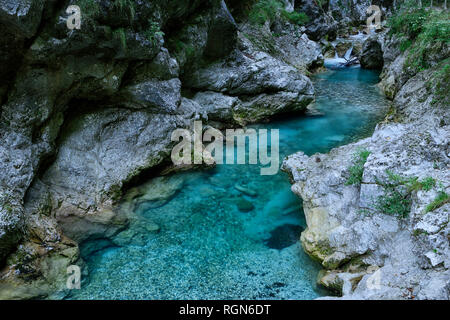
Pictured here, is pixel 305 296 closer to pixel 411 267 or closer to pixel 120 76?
pixel 411 267

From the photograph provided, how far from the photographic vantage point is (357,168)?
20.9ft

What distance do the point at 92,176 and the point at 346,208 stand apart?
238 inches

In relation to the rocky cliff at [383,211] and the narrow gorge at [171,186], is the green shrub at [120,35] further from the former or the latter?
the rocky cliff at [383,211]

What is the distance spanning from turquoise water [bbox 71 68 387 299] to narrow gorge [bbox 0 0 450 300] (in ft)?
0.11

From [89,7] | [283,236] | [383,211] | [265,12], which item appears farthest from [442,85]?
[265,12]

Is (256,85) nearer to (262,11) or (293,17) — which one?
(262,11)

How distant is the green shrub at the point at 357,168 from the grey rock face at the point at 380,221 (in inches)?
4.0

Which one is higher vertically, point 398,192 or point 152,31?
point 152,31

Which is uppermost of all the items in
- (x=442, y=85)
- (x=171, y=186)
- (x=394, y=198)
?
(x=442, y=85)

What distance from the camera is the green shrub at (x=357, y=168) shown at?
6.32m

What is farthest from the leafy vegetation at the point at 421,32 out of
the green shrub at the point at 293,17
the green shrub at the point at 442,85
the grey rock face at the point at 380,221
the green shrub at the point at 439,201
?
the green shrub at the point at 439,201

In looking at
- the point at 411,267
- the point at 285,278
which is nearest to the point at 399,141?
the point at 411,267

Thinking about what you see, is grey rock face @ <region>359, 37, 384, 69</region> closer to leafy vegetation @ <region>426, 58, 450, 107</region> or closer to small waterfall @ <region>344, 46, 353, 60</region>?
small waterfall @ <region>344, 46, 353, 60</region>

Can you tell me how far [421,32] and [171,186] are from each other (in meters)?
11.5
